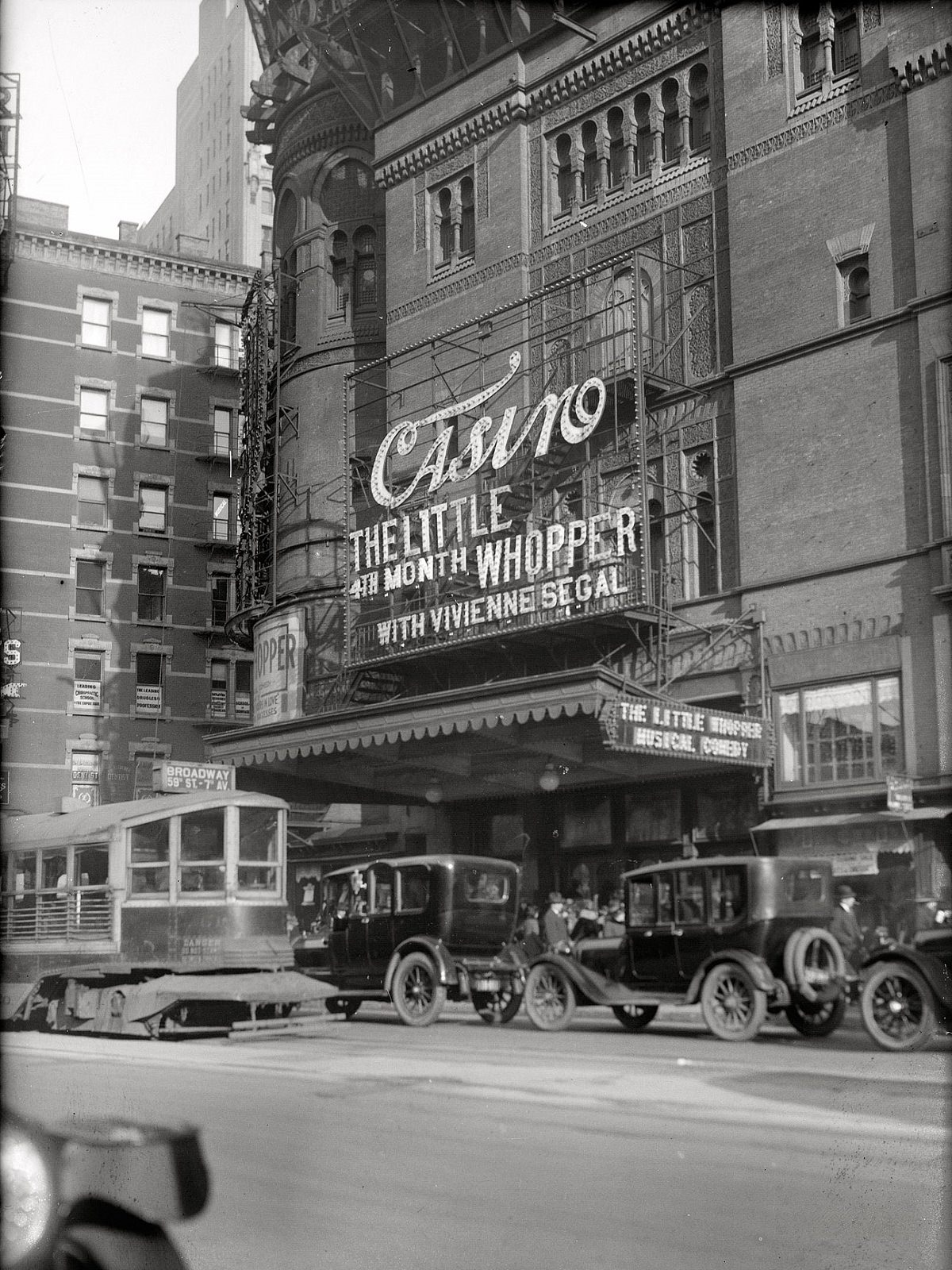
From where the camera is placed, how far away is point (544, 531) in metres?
26.5

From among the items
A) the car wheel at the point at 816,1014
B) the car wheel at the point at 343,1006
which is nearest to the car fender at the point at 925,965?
the car wheel at the point at 816,1014

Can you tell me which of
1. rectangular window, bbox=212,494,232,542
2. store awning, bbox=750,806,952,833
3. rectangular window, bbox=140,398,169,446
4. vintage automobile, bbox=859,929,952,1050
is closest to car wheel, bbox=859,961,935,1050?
vintage automobile, bbox=859,929,952,1050

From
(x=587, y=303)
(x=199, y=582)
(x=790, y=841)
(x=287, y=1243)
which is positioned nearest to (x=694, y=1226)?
(x=287, y=1243)

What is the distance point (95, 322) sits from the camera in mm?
41250

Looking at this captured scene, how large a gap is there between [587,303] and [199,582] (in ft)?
64.3

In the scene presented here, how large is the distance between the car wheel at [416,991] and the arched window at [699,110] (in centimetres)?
1686

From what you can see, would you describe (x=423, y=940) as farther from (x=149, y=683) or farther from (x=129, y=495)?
(x=129, y=495)

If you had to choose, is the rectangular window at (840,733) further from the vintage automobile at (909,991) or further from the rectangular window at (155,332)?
the rectangular window at (155,332)

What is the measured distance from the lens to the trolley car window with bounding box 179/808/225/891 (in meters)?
16.9

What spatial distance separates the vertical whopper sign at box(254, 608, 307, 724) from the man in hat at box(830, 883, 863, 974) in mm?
18798

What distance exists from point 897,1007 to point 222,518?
114ft

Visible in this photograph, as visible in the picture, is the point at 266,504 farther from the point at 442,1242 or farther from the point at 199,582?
the point at 442,1242

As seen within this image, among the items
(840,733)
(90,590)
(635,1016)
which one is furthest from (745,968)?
(90,590)

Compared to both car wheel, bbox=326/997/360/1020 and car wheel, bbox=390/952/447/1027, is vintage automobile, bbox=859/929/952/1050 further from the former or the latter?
car wheel, bbox=326/997/360/1020
